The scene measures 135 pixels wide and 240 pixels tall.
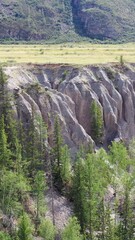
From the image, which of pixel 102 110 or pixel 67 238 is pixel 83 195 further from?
pixel 102 110

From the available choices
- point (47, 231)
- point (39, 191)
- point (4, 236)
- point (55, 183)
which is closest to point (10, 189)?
point (39, 191)

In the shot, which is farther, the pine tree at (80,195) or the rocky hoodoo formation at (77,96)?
the rocky hoodoo formation at (77,96)

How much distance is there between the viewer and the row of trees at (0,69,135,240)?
68750 mm

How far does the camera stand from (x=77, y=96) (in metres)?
102

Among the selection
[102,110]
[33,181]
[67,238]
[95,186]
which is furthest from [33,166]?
[102,110]

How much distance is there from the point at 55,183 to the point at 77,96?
24.1 m

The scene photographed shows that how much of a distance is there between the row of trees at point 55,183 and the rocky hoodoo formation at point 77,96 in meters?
6.80

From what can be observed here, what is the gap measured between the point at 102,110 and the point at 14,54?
3151 centimetres

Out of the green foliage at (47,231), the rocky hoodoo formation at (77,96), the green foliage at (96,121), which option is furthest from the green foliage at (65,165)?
the green foliage at (47,231)

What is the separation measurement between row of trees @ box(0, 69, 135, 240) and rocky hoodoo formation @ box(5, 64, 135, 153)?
22.3 feet

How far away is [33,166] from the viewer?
81500mm

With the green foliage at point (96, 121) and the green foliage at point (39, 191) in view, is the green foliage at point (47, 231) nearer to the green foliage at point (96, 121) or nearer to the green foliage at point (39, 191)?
the green foliage at point (39, 191)

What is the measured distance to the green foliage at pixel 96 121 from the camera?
97.8 m

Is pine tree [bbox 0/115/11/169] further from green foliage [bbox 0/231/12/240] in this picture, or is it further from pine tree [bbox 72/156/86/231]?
green foliage [bbox 0/231/12/240]
